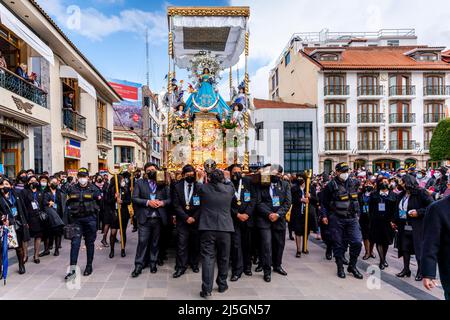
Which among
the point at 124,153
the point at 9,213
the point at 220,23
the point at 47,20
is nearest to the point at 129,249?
the point at 9,213

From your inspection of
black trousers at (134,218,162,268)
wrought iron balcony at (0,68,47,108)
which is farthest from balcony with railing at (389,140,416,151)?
black trousers at (134,218,162,268)

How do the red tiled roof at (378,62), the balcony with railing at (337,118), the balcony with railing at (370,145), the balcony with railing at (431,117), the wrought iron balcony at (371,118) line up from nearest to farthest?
the red tiled roof at (378,62)
the balcony with railing at (337,118)
the balcony with railing at (370,145)
the wrought iron balcony at (371,118)
the balcony with railing at (431,117)

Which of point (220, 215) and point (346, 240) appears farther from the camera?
point (346, 240)

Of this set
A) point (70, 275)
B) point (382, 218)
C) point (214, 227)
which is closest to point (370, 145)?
point (382, 218)

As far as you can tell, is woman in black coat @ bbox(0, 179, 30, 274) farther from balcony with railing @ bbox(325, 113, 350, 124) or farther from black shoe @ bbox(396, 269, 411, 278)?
balcony with railing @ bbox(325, 113, 350, 124)

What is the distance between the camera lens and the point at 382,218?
23.0 feet

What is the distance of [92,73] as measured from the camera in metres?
18.8

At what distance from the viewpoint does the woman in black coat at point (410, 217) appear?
19.2 ft

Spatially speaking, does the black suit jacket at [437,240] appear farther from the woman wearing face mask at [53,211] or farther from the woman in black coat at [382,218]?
the woman wearing face mask at [53,211]

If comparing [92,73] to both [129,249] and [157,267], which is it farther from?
[157,267]

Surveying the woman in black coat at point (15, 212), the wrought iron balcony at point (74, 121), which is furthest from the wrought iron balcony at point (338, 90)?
the woman in black coat at point (15, 212)

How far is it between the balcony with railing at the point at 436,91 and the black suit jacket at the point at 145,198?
1331 inches

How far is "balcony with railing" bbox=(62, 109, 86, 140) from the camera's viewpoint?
16.5 meters
